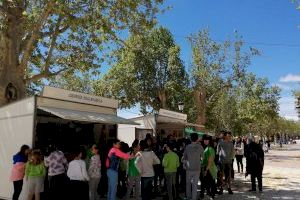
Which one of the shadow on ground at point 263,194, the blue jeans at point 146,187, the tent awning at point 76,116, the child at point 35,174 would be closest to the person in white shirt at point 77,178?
the child at point 35,174

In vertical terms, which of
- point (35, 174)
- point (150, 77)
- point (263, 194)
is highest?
point (150, 77)

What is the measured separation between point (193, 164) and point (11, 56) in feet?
28.3

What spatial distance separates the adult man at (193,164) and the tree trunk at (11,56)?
25.5 feet

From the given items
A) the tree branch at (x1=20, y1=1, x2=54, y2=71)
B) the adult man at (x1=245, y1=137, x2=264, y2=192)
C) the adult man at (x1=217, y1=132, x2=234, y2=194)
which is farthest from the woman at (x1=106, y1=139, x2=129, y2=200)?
the tree branch at (x1=20, y1=1, x2=54, y2=71)

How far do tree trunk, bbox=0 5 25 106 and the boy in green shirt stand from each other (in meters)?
7.25

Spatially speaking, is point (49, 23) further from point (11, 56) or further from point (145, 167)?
point (145, 167)

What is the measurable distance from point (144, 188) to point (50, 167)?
2.31 m

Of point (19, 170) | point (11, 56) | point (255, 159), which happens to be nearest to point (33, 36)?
point (11, 56)

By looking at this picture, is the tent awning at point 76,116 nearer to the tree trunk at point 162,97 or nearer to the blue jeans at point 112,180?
the blue jeans at point 112,180

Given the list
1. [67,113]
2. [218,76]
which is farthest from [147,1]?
[218,76]

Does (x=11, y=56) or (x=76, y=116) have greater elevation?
(x=11, y=56)

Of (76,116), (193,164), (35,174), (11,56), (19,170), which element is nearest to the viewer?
(35,174)

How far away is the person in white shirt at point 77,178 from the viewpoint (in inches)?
350

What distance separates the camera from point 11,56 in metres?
15.3
